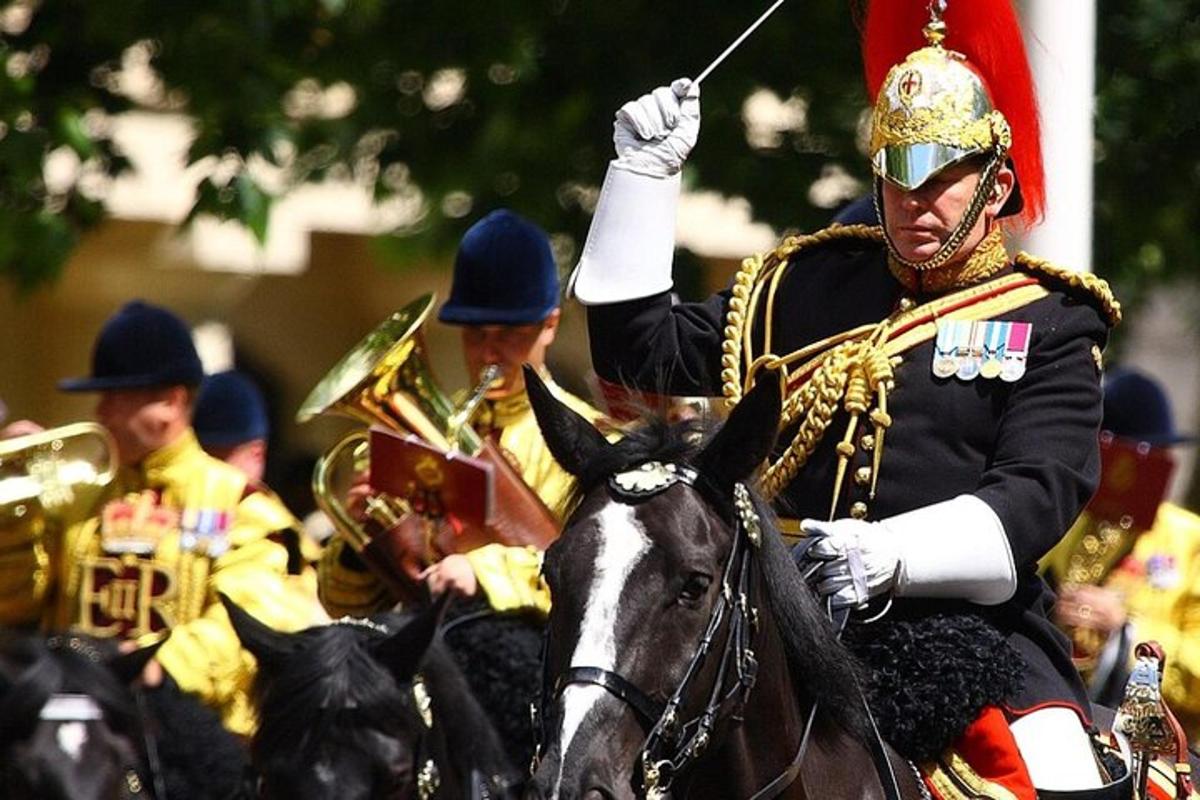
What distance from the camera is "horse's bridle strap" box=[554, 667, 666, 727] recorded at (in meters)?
3.93

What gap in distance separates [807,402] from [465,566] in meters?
2.41

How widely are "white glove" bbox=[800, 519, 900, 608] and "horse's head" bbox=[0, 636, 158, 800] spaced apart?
2953 mm

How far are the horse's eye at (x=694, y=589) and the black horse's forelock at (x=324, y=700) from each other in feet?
8.03

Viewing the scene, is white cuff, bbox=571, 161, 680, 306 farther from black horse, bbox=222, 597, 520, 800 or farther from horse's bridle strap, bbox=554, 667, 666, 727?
black horse, bbox=222, 597, 520, 800

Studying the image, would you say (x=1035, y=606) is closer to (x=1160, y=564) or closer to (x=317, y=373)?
(x=1160, y=564)

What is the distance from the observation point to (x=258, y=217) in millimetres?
10633

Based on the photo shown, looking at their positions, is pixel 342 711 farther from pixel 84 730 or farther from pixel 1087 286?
pixel 1087 286

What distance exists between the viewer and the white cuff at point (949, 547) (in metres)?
4.44

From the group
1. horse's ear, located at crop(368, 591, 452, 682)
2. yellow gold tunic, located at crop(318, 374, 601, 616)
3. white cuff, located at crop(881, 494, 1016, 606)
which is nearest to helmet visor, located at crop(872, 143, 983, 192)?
white cuff, located at crop(881, 494, 1016, 606)

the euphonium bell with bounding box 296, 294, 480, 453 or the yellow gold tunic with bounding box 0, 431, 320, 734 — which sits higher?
the euphonium bell with bounding box 296, 294, 480, 453

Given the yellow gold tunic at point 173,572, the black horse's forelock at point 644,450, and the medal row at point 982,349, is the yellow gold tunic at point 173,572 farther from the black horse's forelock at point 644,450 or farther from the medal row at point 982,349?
the black horse's forelock at point 644,450

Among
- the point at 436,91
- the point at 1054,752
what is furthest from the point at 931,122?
the point at 436,91

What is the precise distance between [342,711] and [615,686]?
258 centimetres

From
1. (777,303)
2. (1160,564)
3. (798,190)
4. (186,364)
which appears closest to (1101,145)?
(798,190)
